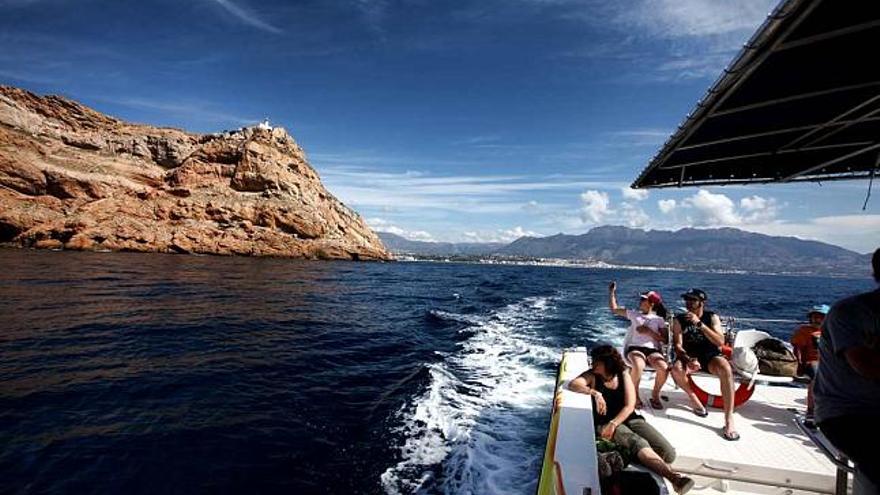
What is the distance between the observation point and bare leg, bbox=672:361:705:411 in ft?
18.3

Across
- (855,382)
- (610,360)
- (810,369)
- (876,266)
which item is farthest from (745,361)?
(876,266)

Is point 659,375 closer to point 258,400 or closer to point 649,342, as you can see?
point 649,342

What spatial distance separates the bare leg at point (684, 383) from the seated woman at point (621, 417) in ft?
4.24

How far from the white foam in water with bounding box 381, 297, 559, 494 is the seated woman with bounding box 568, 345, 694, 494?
2358 millimetres

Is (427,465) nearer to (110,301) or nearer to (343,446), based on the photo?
(343,446)

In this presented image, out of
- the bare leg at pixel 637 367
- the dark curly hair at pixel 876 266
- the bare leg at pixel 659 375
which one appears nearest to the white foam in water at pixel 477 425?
the bare leg at pixel 637 367

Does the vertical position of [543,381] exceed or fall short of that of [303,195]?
it falls short

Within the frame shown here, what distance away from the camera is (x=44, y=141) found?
68000 millimetres

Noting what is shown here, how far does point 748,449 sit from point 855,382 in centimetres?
297

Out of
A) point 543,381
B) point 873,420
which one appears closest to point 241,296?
point 543,381

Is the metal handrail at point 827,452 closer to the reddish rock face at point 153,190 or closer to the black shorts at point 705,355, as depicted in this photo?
the black shorts at point 705,355

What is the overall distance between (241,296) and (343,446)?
19.0 meters

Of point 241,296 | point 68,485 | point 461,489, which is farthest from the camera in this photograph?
point 241,296

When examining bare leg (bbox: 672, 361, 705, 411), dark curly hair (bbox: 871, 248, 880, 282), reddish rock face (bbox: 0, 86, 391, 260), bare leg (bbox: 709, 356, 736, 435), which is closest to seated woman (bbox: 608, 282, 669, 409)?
bare leg (bbox: 672, 361, 705, 411)
